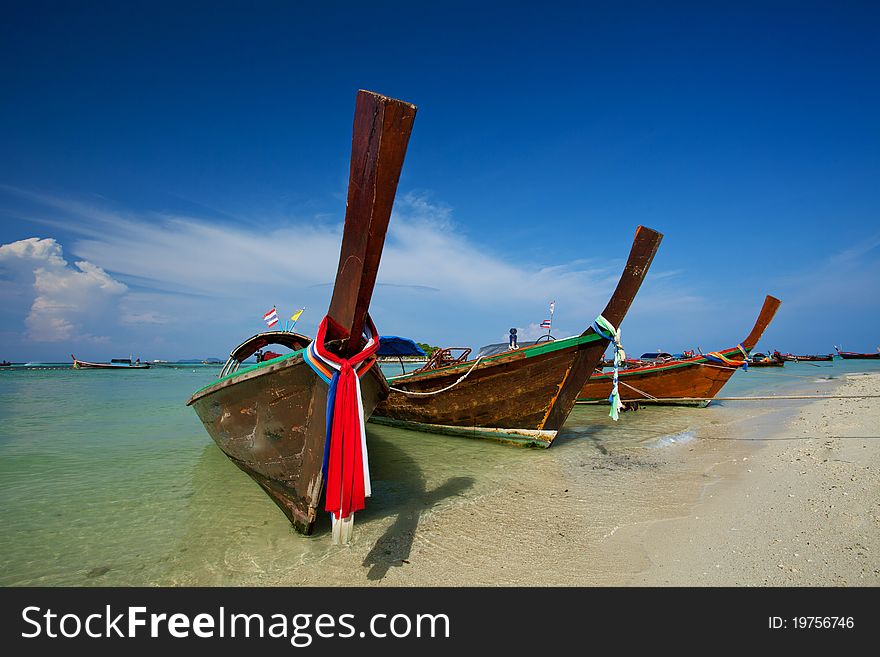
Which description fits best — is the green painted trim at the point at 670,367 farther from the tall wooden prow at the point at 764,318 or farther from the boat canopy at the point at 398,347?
the boat canopy at the point at 398,347

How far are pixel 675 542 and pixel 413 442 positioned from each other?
6.22m

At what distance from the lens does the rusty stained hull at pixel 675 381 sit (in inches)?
552

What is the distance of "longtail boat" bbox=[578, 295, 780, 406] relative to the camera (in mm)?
13645

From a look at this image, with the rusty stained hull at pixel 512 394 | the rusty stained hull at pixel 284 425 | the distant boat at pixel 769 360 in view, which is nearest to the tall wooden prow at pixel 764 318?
the rusty stained hull at pixel 512 394

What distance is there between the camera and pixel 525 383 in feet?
25.4

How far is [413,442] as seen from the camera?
9273 mm

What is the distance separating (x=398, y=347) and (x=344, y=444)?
15371mm

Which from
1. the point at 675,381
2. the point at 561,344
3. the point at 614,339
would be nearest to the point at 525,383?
the point at 561,344

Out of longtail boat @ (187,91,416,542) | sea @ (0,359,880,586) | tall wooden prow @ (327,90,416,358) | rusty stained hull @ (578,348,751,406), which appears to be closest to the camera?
tall wooden prow @ (327,90,416,358)

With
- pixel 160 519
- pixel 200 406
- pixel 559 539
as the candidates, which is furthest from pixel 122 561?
pixel 559 539

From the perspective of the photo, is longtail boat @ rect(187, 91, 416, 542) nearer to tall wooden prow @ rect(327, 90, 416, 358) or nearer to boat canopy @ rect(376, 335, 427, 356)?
tall wooden prow @ rect(327, 90, 416, 358)

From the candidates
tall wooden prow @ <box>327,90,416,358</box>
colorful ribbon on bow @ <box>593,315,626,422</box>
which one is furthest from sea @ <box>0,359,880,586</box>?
tall wooden prow @ <box>327,90,416,358</box>

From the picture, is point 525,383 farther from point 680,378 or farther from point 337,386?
point 680,378
